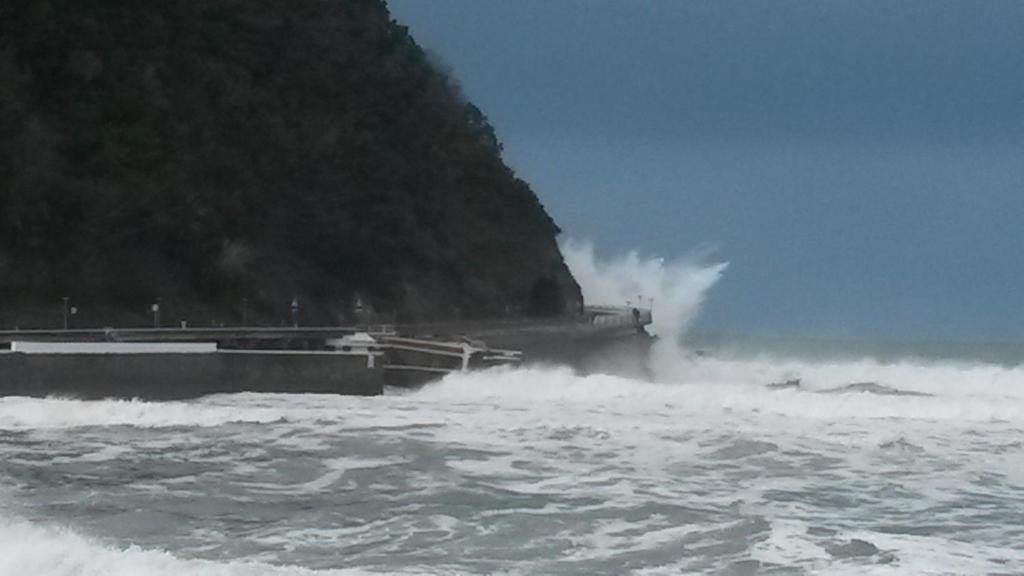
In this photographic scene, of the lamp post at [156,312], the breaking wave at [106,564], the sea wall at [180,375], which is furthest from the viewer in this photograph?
the lamp post at [156,312]

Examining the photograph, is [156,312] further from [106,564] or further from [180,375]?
[106,564]

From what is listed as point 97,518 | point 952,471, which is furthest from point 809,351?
point 97,518

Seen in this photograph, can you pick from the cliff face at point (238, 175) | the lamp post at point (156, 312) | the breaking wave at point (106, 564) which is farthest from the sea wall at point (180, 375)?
the breaking wave at point (106, 564)

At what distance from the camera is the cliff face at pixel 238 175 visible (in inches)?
1838

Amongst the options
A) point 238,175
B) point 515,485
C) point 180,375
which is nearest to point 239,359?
point 180,375

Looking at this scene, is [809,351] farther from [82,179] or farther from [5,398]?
[5,398]

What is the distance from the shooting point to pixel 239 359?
115 ft

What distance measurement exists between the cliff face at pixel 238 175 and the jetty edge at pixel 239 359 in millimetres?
5205

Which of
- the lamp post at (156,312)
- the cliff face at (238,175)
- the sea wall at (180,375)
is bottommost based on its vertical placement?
the sea wall at (180,375)

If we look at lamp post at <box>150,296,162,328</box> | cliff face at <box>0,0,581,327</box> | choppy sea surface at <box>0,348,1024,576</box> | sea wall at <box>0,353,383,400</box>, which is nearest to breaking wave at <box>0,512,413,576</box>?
choppy sea surface at <box>0,348,1024,576</box>

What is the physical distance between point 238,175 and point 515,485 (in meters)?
35.6

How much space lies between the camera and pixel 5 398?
104 feet

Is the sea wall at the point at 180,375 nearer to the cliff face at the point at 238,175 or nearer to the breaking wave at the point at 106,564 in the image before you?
the cliff face at the point at 238,175

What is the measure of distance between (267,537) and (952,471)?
13.0m
